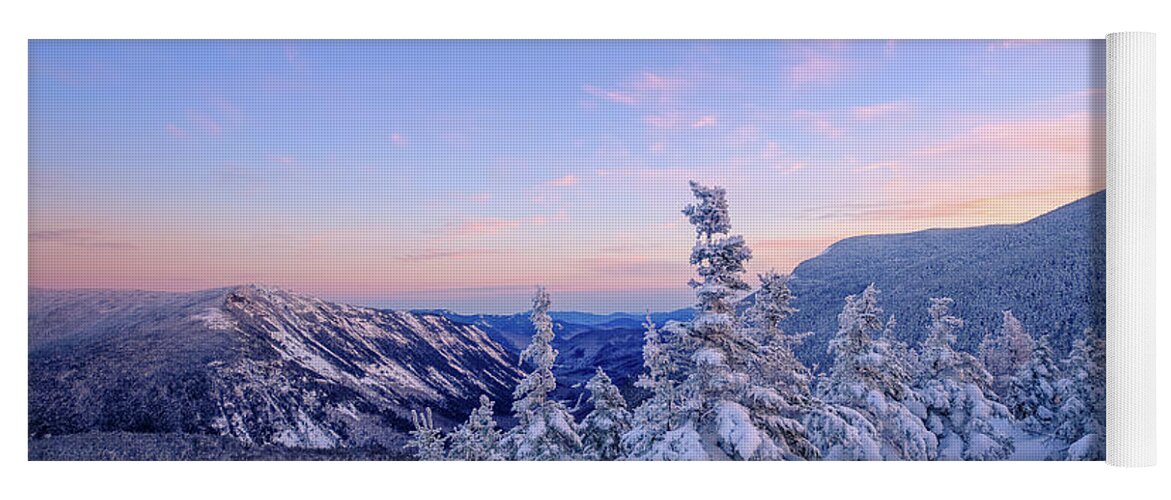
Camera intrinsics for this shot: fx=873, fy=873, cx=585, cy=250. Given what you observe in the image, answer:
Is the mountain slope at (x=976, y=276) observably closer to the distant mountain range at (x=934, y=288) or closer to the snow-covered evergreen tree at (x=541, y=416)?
the distant mountain range at (x=934, y=288)

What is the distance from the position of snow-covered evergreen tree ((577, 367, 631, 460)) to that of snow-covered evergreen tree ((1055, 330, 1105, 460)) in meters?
4.84

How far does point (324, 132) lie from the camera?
9.81 m

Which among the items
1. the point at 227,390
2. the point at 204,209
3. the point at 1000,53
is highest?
the point at 1000,53

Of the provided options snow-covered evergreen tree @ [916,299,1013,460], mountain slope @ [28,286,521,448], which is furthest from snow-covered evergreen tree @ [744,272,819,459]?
mountain slope @ [28,286,521,448]

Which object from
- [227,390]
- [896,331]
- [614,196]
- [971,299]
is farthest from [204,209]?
[971,299]

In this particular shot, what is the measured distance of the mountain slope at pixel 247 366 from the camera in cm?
955

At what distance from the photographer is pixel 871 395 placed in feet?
31.2

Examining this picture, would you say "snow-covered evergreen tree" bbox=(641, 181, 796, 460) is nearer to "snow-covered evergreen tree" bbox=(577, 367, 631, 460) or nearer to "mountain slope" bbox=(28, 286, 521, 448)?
"snow-covered evergreen tree" bbox=(577, 367, 631, 460)

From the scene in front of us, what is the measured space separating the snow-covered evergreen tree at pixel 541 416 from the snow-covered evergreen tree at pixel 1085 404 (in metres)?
5.40

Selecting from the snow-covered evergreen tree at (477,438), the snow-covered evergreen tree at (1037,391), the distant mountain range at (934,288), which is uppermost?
the distant mountain range at (934,288)

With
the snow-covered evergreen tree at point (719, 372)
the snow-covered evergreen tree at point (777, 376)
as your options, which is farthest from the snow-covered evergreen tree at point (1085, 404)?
the snow-covered evergreen tree at point (719, 372)

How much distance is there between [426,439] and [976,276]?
649 centimetres
